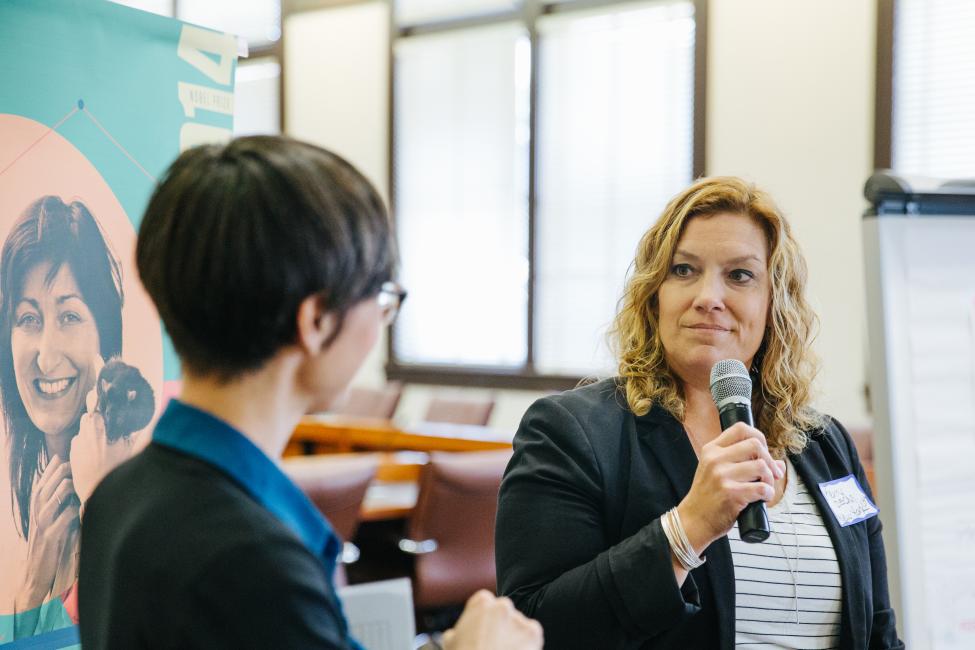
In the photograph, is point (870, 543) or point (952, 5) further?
point (952, 5)

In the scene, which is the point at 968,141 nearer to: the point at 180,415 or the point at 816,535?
the point at 816,535

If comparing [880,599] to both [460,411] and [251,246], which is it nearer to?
[251,246]

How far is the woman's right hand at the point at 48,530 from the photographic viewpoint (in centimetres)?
168

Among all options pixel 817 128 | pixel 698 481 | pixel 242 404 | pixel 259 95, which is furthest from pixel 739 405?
pixel 259 95

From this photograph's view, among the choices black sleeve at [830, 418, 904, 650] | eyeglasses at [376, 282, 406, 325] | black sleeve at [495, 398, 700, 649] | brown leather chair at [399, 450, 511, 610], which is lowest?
brown leather chair at [399, 450, 511, 610]

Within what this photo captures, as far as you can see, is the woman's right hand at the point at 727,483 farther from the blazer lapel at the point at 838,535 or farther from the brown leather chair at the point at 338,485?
the brown leather chair at the point at 338,485

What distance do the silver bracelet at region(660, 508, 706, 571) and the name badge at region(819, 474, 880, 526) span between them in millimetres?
429

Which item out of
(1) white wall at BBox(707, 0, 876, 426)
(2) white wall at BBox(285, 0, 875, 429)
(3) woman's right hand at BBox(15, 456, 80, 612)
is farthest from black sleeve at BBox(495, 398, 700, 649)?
(1) white wall at BBox(707, 0, 876, 426)

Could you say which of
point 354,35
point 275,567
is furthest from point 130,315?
point 354,35

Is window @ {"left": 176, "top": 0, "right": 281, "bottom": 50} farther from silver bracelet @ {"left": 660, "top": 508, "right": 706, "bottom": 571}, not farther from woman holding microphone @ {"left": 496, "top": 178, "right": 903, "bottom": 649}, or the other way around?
silver bracelet @ {"left": 660, "top": 508, "right": 706, "bottom": 571}

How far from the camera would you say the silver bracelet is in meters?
1.57

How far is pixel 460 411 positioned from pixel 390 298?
575cm

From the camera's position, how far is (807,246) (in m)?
6.97

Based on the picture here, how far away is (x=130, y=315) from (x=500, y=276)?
21.7 ft
